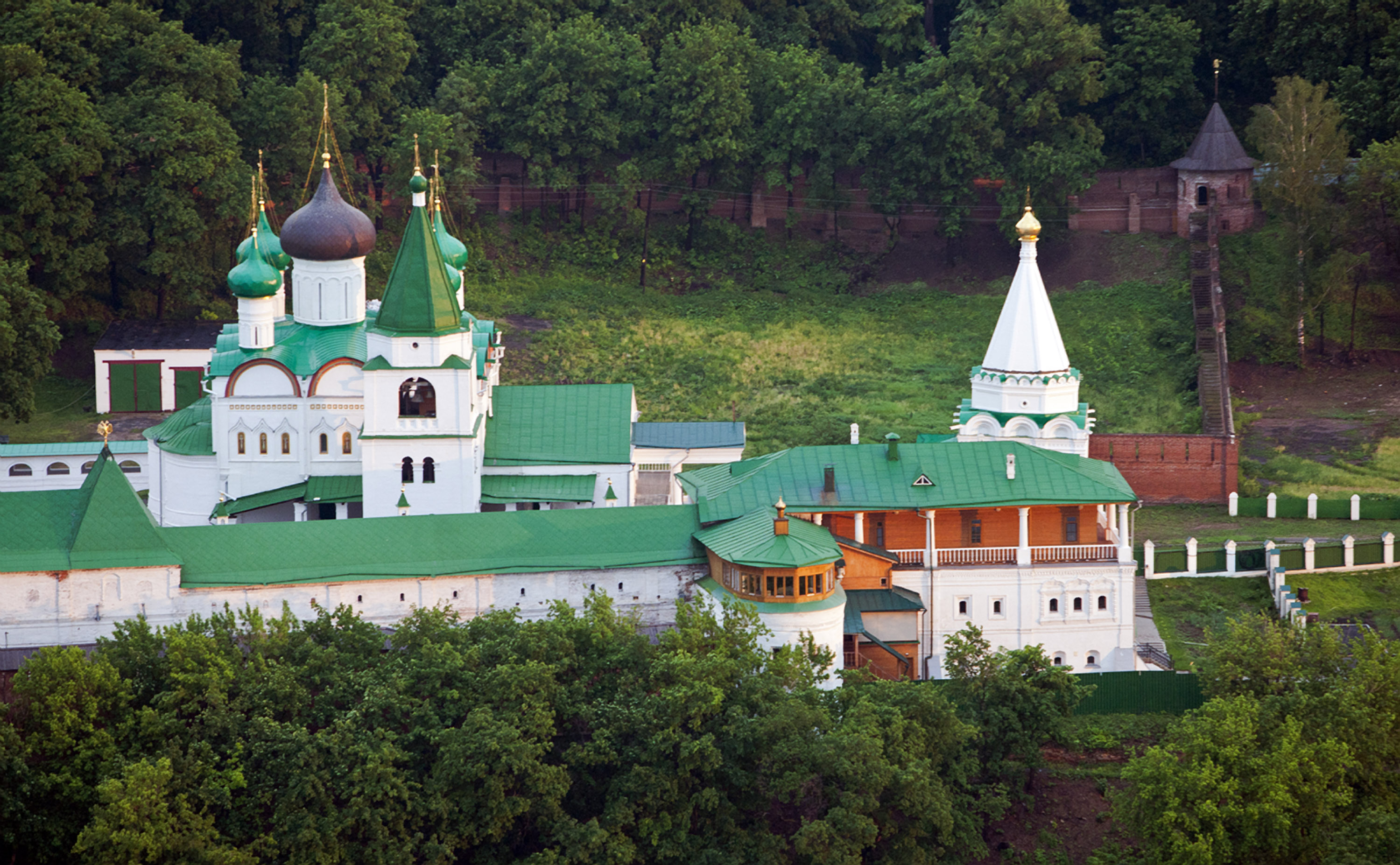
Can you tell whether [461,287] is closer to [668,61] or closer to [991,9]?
[668,61]

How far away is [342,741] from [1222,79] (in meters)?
42.6

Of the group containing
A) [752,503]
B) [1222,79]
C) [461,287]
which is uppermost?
[1222,79]

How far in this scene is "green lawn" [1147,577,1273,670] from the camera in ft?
148

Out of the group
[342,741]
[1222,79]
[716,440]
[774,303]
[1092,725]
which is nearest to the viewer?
[342,741]

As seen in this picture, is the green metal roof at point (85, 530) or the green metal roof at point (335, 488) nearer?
the green metal roof at point (85, 530)

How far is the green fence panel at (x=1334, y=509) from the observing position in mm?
50719

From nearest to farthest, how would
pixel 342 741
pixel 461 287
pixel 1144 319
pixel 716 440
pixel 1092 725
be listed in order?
1. pixel 342 741
2. pixel 1092 725
3. pixel 716 440
4. pixel 461 287
5. pixel 1144 319

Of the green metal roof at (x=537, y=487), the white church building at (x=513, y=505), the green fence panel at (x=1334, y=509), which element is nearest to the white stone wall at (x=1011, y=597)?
the white church building at (x=513, y=505)

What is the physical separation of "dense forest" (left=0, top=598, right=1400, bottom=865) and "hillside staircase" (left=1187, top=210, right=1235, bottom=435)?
54.3ft

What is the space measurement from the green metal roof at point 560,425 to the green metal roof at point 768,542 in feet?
20.1

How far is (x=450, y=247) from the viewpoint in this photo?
174 feet

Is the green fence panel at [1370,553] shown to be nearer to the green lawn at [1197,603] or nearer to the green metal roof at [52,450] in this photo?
the green lawn at [1197,603]

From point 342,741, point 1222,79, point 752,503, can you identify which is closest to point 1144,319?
point 1222,79

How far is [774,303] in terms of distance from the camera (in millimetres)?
65438
